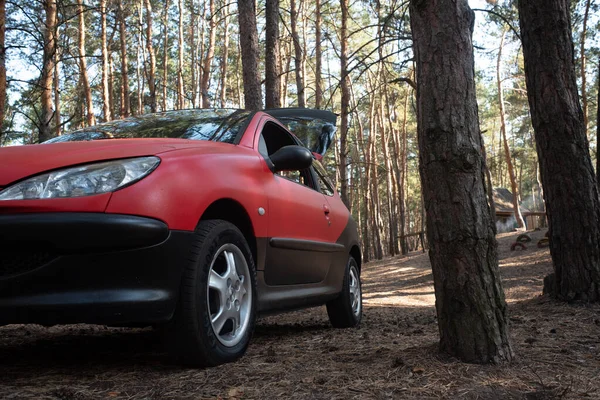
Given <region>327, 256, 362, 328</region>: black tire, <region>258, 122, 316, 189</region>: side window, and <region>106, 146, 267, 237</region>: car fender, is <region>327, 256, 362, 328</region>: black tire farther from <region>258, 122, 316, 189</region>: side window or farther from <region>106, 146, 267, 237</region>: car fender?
<region>106, 146, 267, 237</region>: car fender

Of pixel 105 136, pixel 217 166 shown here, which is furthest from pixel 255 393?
pixel 105 136

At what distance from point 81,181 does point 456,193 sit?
1.78 meters

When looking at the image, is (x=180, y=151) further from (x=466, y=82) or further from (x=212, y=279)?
(x=466, y=82)

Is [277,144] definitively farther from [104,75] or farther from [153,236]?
[104,75]

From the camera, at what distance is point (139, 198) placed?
2.50m

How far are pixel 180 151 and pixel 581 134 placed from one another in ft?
13.7

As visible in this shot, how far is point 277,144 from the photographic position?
4.45 m

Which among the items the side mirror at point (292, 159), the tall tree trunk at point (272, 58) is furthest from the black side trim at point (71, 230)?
the tall tree trunk at point (272, 58)

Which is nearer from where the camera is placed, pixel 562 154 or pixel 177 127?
pixel 177 127

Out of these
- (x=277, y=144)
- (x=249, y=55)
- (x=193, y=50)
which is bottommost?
(x=277, y=144)

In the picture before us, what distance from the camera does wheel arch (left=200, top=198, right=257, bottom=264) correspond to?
3.02 meters

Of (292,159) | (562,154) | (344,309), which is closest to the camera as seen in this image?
(292,159)

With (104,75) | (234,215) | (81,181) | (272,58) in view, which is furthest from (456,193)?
(104,75)

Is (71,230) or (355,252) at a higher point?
(71,230)
